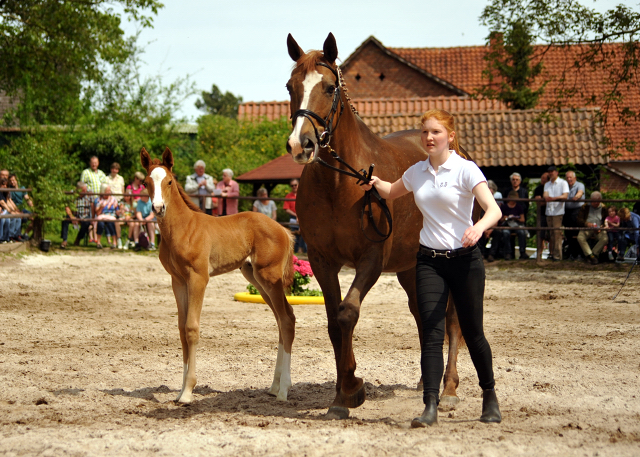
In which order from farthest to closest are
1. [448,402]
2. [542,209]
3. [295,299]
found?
[542,209], [295,299], [448,402]

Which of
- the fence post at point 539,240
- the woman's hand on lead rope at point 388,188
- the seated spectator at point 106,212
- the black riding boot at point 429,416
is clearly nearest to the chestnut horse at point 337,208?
the woman's hand on lead rope at point 388,188

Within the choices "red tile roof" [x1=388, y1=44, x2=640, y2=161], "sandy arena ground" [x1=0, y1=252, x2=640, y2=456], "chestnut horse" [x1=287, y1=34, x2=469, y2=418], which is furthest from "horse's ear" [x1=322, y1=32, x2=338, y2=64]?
"red tile roof" [x1=388, y1=44, x2=640, y2=161]

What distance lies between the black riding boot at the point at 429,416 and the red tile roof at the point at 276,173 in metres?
14.1

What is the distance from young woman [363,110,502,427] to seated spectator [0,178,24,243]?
12.3 metres

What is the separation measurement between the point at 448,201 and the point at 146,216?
13011 mm

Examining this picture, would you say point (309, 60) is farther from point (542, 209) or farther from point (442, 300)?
point (542, 209)

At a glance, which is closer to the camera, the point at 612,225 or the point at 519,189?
the point at 612,225

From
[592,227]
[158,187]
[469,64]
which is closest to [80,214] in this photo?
[592,227]

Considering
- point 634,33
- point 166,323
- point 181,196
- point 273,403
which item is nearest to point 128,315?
point 166,323

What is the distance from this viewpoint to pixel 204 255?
5.46 meters

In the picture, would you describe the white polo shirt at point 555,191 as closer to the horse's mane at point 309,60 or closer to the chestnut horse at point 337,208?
the chestnut horse at point 337,208

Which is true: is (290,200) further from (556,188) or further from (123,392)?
(123,392)

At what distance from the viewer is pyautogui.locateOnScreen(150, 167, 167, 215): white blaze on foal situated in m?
5.14

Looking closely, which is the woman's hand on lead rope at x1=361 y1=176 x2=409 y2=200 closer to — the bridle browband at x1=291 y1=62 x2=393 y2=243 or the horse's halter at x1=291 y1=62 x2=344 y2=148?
the bridle browband at x1=291 y1=62 x2=393 y2=243
